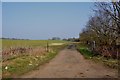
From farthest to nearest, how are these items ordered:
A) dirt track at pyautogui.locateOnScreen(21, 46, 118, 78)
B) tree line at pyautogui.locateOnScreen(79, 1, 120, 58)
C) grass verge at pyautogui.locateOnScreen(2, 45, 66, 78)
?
tree line at pyautogui.locateOnScreen(79, 1, 120, 58) < grass verge at pyautogui.locateOnScreen(2, 45, 66, 78) < dirt track at pyautogui.locateOnScreen(21, 46, 118, 78)

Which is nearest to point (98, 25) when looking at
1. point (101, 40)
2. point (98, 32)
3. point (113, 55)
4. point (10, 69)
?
point (98, 32)

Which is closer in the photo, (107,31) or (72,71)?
(72,71)

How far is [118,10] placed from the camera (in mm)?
28344

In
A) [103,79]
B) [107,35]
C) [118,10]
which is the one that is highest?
[118,10]

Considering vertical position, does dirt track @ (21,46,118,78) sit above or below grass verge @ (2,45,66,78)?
below

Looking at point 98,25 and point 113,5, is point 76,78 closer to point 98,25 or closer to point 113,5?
point 113,5

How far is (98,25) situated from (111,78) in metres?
35.5

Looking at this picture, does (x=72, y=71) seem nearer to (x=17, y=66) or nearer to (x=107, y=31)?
(x=17, y=66)

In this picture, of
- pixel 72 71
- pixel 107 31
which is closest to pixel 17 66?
pixel 72 71

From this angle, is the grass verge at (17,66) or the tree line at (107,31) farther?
the tree line at (107,31)

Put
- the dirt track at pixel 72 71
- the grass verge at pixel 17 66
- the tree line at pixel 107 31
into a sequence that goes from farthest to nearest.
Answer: the tree line at pixel 107 31, the grass verge at pixel 17 66, the dirt track at pixel 72 71

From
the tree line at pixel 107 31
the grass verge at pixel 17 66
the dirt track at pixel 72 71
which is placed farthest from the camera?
the tree line at pixel 107 31

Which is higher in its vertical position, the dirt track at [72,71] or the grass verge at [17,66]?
the grass verge at [17,66]

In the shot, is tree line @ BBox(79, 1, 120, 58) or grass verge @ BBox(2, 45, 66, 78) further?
tree line @ BBox(79, 1, 120, 58)
